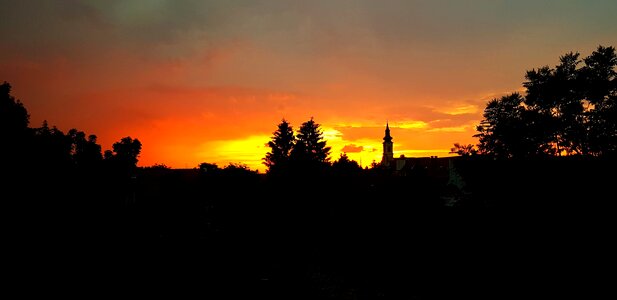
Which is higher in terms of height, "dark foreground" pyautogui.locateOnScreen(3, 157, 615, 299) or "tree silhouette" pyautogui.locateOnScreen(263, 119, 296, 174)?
"tree silhouette" pyautogui.locateOnScreen(263, 119, 296, 174)

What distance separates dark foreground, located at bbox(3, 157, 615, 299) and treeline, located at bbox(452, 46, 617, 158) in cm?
1341

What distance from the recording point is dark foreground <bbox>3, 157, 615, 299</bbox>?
9.65m

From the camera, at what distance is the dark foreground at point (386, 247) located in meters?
9.65

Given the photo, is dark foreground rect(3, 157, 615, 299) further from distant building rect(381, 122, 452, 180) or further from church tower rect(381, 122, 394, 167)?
church tower rect(381, 122, 394, 167)

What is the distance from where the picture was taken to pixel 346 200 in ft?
61.6

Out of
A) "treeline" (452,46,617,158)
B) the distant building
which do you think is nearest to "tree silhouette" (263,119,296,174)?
the distant building

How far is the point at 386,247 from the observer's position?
14945mm

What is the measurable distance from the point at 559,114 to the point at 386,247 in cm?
2275

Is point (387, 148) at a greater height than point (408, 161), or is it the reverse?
point (387, 148)

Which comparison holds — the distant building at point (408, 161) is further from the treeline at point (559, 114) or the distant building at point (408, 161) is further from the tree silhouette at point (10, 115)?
the tree silhouette at point (10, 115)

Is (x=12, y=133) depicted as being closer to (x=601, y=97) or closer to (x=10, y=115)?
(x=10, y=115)

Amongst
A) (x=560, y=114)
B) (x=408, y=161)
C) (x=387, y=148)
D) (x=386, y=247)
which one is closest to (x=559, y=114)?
(x=560, y=114)

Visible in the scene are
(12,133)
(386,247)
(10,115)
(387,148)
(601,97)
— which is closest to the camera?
(386,247)

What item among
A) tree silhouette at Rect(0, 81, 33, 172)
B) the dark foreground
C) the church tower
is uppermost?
the church tower
